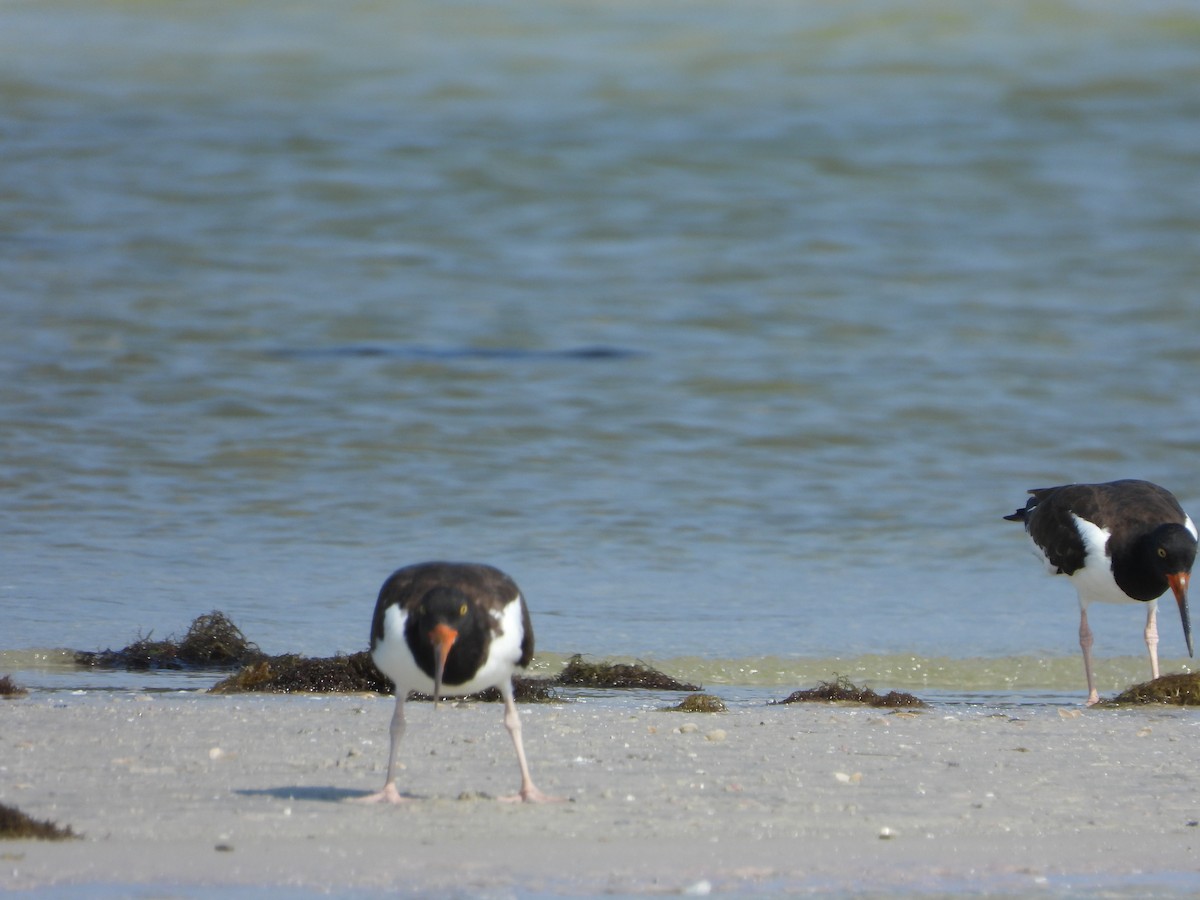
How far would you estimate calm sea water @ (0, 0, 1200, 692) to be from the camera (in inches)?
368

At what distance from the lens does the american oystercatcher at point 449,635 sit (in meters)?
4.68

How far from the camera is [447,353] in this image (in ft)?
50.7

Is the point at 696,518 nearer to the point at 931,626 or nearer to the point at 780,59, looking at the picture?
the point at 931,626

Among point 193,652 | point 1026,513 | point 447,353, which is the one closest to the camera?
point 193,652

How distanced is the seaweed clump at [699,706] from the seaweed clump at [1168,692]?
1665 mm

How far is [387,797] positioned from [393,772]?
0.33 feet

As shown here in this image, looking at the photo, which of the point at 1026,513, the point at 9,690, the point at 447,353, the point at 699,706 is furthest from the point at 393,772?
the point at 447,353

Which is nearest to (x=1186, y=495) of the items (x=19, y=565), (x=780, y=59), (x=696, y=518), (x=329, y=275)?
(x=696, y=518)

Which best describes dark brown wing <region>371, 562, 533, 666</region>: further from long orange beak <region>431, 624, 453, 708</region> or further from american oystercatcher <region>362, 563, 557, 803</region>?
long orange beak <region>431, 624, 453, 708</region>

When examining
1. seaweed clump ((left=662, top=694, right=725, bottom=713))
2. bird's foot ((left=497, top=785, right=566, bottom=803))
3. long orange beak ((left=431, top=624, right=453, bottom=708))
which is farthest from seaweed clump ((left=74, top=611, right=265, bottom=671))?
long orange beak ((left=431, top=624, right=453, bottom=708))

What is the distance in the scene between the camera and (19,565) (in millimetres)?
9320

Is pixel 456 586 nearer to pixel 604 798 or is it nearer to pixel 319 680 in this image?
pixel 604 798

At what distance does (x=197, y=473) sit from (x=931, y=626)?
559cm

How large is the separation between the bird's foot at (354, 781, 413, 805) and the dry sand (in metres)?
0.04
